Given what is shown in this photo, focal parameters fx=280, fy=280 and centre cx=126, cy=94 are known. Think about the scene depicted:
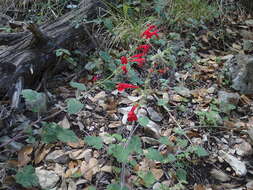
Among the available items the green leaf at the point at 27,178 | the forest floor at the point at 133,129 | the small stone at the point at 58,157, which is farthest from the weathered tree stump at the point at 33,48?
the green leaf at the point at 27,178

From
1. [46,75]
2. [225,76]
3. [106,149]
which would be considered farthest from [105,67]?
[225,76]

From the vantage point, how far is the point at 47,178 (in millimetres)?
1239

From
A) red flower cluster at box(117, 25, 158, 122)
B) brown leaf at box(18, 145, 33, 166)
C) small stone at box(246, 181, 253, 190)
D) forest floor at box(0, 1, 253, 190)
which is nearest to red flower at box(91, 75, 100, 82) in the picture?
forest floor at box(0, 1, 253, 190)

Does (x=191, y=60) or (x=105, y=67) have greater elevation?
(x=105, y=67)

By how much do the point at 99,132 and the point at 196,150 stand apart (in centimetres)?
52

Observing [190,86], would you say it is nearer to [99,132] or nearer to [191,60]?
[191,60]

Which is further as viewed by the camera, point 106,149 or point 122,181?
point 106,149

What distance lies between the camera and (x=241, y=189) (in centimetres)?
128

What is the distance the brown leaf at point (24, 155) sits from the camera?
1.30m

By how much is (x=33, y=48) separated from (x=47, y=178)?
820 millimetres

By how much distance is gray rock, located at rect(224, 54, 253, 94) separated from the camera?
1.84m

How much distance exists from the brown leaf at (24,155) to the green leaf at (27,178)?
0.62ft

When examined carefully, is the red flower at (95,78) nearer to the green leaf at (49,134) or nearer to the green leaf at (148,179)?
the green leaf at (49,134)

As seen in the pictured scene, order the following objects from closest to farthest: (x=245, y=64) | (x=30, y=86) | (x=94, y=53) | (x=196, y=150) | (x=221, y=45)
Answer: (x=196, y=150) < (x=30, y=86) < (x=245, y=64) < (x=94, y=53) < (x=221, y=45)
